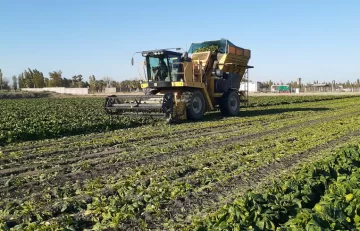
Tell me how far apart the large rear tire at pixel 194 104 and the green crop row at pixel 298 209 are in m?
11.1

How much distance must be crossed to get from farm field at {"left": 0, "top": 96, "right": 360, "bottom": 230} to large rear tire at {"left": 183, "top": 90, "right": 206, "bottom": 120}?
4246 mm

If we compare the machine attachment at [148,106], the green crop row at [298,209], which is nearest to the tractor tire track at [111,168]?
the green crop row at [298,209]

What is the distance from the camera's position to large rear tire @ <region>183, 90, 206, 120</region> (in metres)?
16.9

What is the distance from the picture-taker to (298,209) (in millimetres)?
4469

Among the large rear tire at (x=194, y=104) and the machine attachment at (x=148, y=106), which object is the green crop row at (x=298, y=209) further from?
the large rear tire at (x=194, y=104)

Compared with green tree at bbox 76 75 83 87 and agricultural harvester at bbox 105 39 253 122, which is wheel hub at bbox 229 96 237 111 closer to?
agricultural harvester at bbox 105 39 253 122

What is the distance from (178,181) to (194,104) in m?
10.8

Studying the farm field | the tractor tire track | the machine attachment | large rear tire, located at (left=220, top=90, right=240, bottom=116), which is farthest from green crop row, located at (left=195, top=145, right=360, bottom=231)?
large rear tire, located at (left=220, top=90, right=240, bottom=116)

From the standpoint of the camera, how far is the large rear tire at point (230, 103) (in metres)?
20.3

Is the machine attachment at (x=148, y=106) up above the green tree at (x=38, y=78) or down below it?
below

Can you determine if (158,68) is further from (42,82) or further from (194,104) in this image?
(42,82)

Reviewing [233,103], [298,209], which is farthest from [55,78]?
[298,209]

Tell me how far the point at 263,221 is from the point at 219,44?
16773 millimetres

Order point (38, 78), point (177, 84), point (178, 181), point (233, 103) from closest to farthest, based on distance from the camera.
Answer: point (178, 181) < point (177, 84) < point (233, 103) < point (38, 78)
